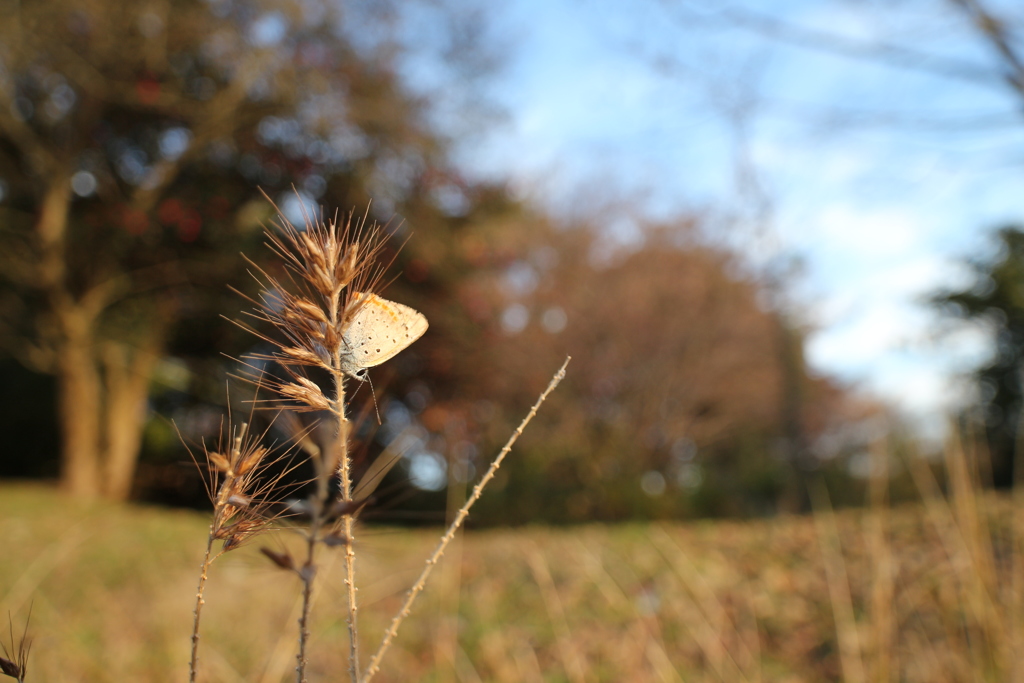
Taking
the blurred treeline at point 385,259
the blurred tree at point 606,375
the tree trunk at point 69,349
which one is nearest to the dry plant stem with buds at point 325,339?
the blurred treeline at point 385,259

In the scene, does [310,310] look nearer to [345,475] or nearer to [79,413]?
[345,475]

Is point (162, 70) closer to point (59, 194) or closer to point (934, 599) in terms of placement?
point (59, 194)

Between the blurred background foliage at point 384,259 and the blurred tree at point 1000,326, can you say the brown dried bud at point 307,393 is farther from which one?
the blurred tree at point 1000,326

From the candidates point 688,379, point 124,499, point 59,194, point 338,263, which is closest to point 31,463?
point 124,499

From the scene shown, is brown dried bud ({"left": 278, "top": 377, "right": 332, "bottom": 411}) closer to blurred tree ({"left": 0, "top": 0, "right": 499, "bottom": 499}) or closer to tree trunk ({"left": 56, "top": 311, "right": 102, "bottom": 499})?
blurred tree ({"left": 0, "top": 0, "right": 499, "bottom": 499})

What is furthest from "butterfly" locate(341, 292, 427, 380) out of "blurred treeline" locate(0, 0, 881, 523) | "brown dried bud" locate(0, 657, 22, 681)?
"blurred treeline" locate(0, 0, 881, 523)

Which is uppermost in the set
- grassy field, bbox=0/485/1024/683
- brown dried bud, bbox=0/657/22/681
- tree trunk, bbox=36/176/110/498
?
tree trunk, bbox=36/176/110/498
